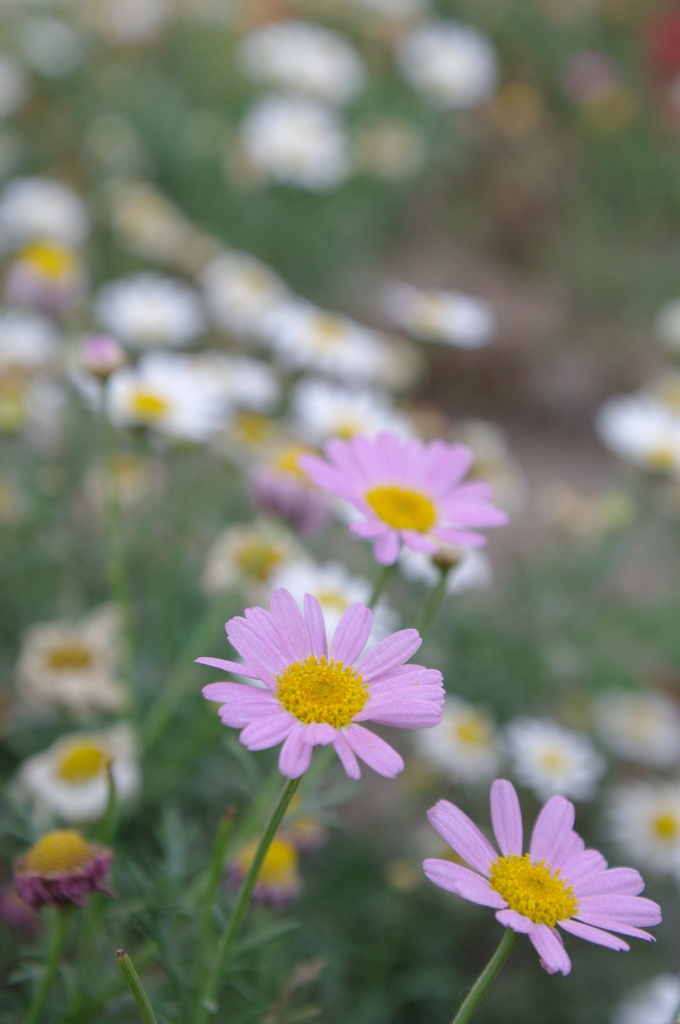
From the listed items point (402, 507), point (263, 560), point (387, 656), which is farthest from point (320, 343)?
point (387, 656)

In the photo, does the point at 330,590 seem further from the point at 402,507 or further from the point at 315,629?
the point at 315,629

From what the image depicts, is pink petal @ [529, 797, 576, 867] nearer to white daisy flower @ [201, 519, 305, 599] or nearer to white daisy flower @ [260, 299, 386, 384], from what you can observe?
white daisy flower @ [201, 519, 305, 599]

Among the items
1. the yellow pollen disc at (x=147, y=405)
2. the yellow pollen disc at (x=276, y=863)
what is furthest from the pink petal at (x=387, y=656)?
the yellow pollen disc at (x=147, y=405)

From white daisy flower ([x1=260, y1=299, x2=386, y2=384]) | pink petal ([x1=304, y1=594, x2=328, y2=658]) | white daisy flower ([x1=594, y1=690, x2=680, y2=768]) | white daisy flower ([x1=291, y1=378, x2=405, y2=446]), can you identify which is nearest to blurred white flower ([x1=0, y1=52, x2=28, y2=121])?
white daisy flower ([x1=260, y1=299, x2=386, y2=384])

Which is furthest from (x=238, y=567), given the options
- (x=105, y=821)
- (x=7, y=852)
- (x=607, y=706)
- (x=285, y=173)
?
(x=285, y=173)

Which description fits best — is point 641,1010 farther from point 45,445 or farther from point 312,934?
point 45,445

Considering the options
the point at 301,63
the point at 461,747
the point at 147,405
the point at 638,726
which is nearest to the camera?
the point at 147,405
